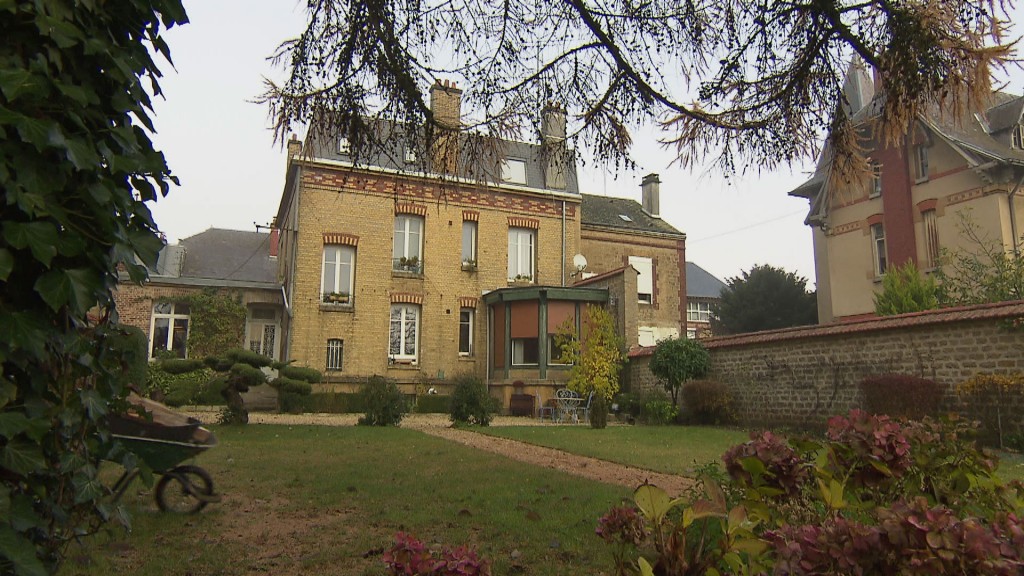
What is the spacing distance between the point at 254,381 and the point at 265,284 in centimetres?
1093

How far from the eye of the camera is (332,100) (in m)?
5.62

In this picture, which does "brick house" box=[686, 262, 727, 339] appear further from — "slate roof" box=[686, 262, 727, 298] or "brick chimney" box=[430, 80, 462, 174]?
"brick chimney" box=[430, 80, 462, 174]

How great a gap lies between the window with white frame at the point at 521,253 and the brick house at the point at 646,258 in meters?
3.57

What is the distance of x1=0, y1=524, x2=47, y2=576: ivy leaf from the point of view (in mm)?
1687

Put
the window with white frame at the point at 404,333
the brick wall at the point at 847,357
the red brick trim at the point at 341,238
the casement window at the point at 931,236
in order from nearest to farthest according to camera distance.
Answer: the brick wall at the point at 847,357 < the red brick trim at the point at 341,238 < the casement window at the point at 931,236 < the window with white frame at the point at 404,333

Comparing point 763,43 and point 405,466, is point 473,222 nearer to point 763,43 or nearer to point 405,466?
point 405,466

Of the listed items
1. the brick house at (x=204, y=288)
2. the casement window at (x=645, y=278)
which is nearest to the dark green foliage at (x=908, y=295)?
the casement window at (x=645, y=278)

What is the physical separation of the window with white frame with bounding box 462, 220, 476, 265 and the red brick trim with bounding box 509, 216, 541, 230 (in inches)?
52.9

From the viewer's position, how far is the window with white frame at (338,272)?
68.0ft

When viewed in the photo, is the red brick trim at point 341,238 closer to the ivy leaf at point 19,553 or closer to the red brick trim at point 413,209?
the red brick trim at point 413,209

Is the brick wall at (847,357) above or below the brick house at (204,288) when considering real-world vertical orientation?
below

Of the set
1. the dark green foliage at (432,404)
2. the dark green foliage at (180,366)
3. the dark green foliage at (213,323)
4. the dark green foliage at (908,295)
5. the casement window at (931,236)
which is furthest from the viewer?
the casement window at (931,236)

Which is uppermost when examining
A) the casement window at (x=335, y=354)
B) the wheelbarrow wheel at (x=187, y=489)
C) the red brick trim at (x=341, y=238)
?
the red brick trim at (x=341, y=238)

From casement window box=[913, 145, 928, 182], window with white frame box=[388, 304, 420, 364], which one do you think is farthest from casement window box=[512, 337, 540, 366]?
casement window box=[913, 145, 928, 182]
